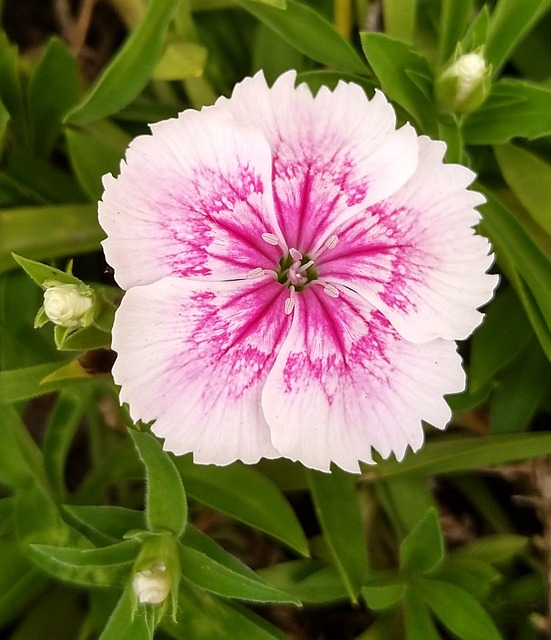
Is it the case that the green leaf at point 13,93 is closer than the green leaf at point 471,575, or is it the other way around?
the green leaf at point 471,575

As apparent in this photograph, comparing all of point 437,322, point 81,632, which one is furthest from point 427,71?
point 81,632

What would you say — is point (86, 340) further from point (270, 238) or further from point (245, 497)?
point (245, 497)

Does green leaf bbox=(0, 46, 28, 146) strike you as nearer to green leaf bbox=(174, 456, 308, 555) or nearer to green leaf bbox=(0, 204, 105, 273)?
green leaf bbox=(0, 204, 105, 273)

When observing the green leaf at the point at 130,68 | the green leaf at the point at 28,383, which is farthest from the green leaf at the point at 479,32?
the green leaf at the point at 28,383

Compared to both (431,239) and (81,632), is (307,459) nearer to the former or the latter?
(431,239)

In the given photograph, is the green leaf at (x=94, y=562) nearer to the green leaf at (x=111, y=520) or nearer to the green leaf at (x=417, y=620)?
the green leaf at (x=111, y=520)

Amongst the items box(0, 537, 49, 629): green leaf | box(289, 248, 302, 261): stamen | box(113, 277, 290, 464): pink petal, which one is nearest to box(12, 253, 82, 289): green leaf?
box(113, 277, 290, 464): pink petal
